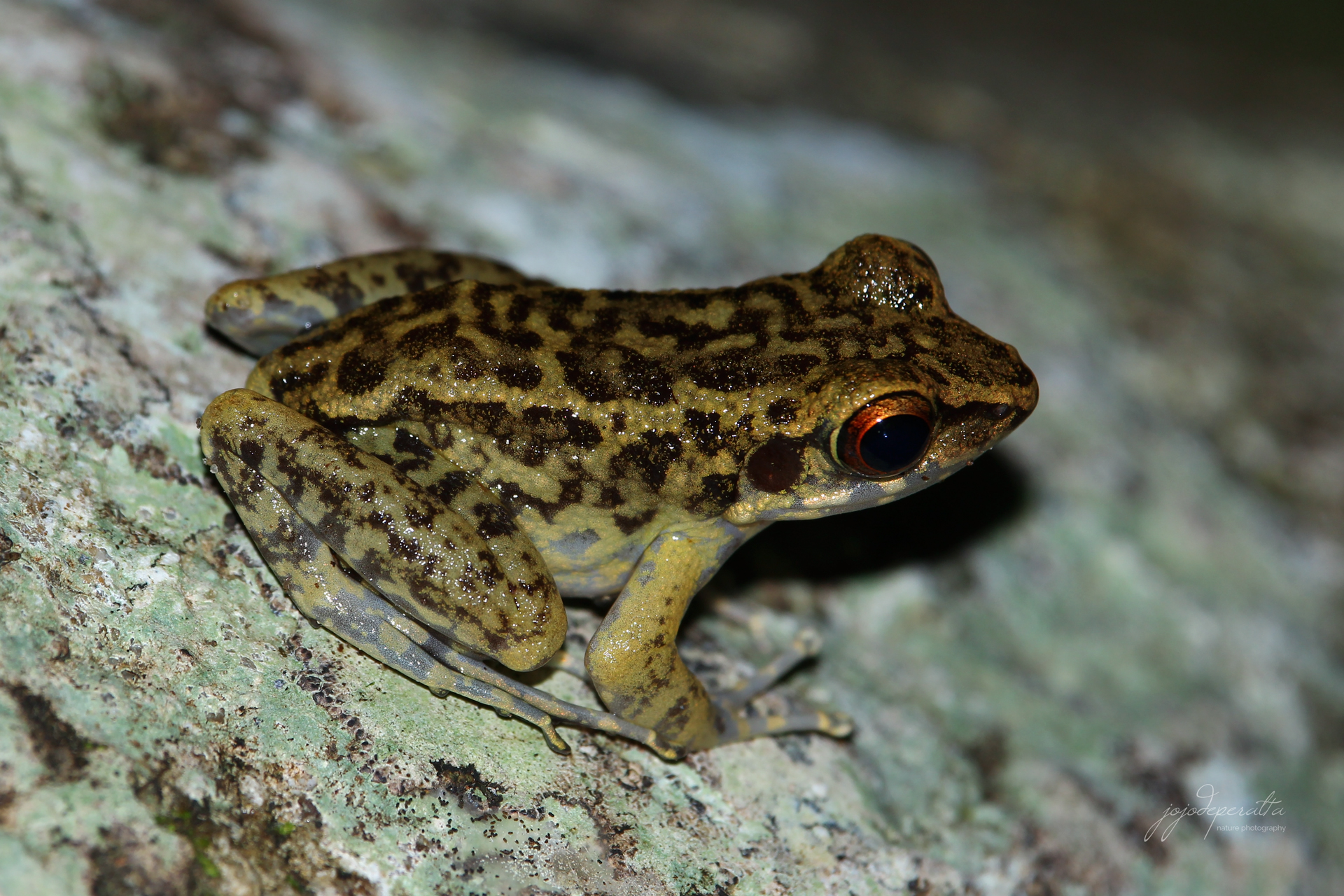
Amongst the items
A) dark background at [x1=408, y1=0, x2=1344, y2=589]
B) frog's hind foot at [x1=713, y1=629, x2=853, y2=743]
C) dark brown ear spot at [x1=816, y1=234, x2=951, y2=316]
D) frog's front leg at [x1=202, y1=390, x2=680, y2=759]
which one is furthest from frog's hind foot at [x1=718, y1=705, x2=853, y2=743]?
dark brown ear spot at [x1=816, y1=234, x2=951, y2=316]

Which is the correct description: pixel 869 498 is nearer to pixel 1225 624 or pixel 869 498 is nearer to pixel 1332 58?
pixel 1225 624

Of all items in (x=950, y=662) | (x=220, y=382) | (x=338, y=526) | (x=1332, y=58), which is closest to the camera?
(x=338, y=526)

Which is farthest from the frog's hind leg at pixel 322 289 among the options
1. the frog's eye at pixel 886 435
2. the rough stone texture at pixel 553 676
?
the frog's eye at pixel 886 435

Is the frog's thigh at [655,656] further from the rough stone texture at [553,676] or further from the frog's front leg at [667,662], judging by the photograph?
the rough stone texture at [553,676]

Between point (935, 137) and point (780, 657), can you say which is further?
point (935, 137)

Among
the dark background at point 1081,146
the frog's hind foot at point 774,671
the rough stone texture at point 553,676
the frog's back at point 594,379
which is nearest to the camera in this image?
the rough stone texture at point 553,676

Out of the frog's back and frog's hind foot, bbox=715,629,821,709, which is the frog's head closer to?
the frog's back

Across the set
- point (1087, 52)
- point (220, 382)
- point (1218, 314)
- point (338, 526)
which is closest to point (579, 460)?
point (338, 526)
